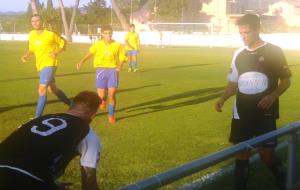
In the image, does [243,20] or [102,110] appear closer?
[243,20]

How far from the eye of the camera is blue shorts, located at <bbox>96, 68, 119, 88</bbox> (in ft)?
32.8

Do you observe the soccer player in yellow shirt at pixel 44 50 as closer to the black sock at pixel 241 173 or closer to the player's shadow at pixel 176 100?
the player's shadow at pixel 176 100

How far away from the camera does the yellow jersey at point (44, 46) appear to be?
988cm

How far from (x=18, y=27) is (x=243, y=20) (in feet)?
286

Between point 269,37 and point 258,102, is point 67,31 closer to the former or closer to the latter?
point 269,37

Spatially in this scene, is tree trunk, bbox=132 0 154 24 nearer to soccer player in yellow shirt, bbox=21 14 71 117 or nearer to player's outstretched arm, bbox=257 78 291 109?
soccer player in yellow shirt, bbox=21 14 71 117

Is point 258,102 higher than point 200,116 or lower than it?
higher

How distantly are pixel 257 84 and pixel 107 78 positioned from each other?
17.0 feet

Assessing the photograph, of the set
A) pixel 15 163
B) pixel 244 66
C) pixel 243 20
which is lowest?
pixel 15 163

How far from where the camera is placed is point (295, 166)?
16.2 feet

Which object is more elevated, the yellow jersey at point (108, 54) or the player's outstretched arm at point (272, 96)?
the yellow jersey at point (108, 54)

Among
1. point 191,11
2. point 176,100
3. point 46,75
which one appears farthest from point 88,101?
point 191,11

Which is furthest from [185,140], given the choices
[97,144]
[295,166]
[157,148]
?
[97,144]

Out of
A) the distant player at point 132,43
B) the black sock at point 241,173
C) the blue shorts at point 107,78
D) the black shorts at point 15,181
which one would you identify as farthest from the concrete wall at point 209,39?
the black shorts at point 15,181
